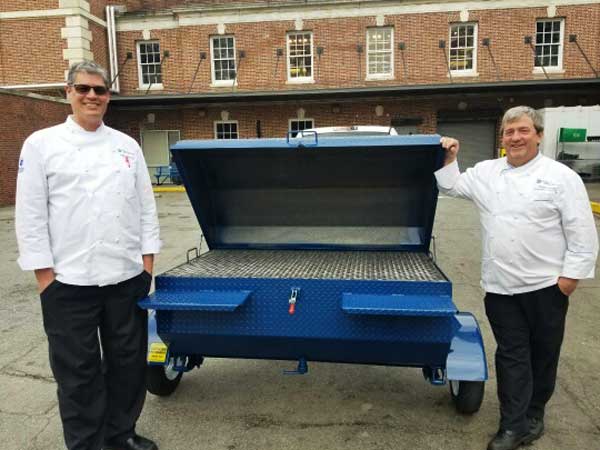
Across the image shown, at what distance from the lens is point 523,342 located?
8.53 ft

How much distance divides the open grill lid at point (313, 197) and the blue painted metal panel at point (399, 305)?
1026 mm

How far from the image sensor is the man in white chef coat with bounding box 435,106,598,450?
7.97ft

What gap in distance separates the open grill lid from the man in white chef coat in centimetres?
62

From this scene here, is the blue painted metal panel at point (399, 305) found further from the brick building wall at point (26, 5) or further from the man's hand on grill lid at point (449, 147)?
the brick building wall at point (26, 5)

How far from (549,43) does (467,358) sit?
20.3 m

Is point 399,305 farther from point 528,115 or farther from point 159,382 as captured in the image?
point 159,382

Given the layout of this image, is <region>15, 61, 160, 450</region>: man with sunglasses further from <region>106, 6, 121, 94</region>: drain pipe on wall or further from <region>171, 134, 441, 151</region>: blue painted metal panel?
<region>106, 6, 121, 94</region>: drain pipe on wall

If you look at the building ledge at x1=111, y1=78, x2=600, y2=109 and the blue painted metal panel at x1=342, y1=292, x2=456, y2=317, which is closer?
the blue painted metal panel at x1=342, y1=292, x2=456, y2=317

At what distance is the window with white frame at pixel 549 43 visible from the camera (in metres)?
19.1

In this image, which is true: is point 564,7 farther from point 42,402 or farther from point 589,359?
point 42,402

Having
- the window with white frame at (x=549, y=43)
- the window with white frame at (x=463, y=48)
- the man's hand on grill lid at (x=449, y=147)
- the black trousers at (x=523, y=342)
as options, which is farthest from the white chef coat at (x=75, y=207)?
the window with white frame at (x=549, y=43)

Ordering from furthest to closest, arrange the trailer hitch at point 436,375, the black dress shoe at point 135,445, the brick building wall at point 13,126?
the brick building wall at point 13,126 → the trailer hitch at point 436,375 → the black dress shoe at point 135,445

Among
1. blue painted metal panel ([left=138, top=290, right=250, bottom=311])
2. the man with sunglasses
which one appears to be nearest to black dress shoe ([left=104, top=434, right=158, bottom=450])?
the man with sunglasses

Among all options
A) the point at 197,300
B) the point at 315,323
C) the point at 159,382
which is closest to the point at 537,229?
the point at 315,323
